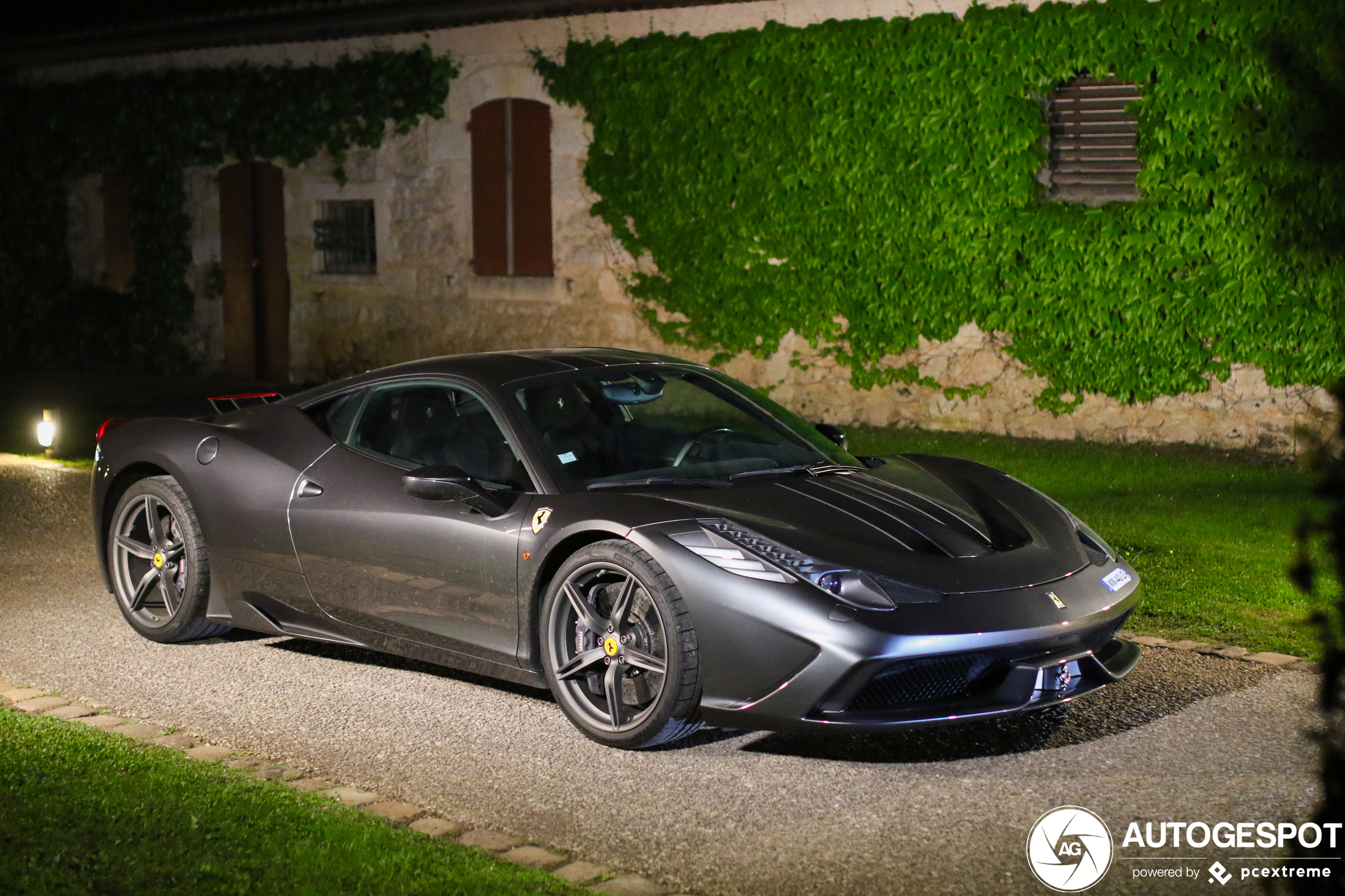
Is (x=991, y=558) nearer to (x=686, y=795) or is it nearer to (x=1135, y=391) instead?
(x=686, y=795)

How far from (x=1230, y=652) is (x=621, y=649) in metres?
2.88

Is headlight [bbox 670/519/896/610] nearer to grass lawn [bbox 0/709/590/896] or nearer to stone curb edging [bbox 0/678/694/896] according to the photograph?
stone curb edging [bbox 0/678/694/896]

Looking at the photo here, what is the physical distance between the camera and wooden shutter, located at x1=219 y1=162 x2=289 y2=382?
2016 cm

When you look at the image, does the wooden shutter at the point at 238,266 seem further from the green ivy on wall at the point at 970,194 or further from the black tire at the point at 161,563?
the black tire at the point at 161,563

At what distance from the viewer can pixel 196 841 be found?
4.44 metres

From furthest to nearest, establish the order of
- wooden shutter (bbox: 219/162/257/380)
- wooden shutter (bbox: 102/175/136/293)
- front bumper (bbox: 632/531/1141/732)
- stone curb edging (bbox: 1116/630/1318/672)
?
wooden shutter (bbox: 102/175/136/293), wooden shutter (bbox: 219/162/257/380), stone curb edging (bbox: 1116/630/1318/672), front bumper (bbox: 632/531/1141/732)

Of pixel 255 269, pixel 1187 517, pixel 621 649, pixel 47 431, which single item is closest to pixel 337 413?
pixel 621 649

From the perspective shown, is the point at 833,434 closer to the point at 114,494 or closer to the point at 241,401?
the point at 241,401

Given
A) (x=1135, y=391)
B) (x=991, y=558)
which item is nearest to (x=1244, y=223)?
(x=1135, y=391)

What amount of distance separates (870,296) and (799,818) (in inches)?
432

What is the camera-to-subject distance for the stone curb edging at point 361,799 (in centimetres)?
422

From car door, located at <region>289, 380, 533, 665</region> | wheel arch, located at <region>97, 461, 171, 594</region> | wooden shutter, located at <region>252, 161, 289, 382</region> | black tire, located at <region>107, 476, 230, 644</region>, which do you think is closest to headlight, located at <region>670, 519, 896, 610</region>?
car door, located at <region>289, 380, 533, 665</region>

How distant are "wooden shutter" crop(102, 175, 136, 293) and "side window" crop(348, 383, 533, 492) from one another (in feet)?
54.0

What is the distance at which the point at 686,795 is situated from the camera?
4.88 m
